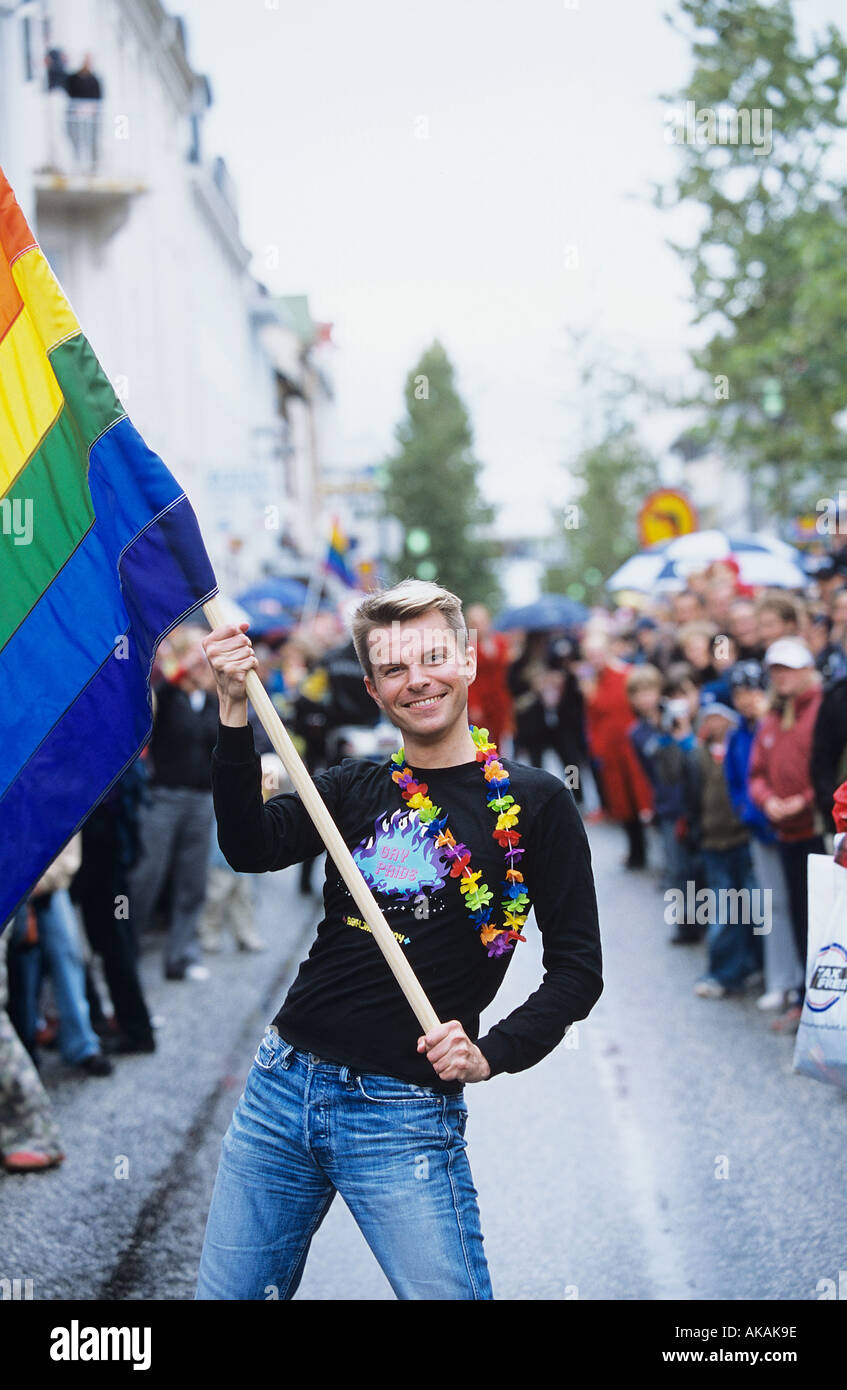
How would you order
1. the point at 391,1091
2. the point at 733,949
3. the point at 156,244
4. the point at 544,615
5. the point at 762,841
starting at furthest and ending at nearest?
1. the point at 156,244
2. the point at 544,615
3. the point at 733,949
4. the point at 762,841
5. the point at 391,1091

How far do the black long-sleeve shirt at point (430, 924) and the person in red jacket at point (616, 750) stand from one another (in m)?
10.4

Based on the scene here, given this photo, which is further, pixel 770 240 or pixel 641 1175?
pixel 770 240

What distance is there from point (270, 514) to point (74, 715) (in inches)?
290

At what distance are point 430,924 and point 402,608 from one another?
633mm

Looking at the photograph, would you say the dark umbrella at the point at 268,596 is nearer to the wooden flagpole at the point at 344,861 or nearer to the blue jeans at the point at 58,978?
the blue jeans at the point at 58,978

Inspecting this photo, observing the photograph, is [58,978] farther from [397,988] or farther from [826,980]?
[397,988]

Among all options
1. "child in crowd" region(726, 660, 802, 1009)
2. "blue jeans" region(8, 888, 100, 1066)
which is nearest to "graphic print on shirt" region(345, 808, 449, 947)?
"blue jeans" region(8, 888, 100, 1066)

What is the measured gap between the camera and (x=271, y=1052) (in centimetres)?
321

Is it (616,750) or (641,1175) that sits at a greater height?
(641,1175)

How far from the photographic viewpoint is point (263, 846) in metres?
3.23

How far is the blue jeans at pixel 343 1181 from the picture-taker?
300cm

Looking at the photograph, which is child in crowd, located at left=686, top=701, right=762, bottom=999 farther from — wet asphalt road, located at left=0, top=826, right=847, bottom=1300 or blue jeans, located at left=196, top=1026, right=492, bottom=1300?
blue jeans, located at left=196, top=1026, right=492, bottom=1300

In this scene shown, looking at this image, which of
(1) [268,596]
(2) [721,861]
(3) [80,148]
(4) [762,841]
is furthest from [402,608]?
(3) [80,148]
